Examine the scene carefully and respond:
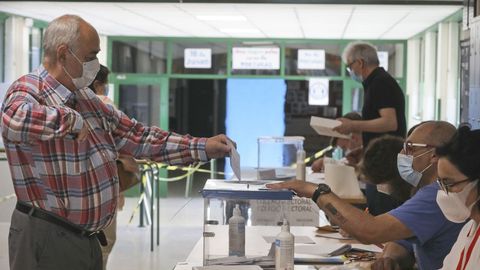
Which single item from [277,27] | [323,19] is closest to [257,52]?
[277,27]

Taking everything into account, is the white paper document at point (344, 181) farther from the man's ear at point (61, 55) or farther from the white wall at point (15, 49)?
the white wall at point (15, 49)

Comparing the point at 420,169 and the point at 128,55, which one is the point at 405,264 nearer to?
the point at 420,169

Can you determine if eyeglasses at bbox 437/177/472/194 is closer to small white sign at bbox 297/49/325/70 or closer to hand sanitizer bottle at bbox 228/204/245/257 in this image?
hand sanitizer bottle at bbox 228/204/245/257

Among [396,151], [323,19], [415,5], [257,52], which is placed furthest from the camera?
[257,52]

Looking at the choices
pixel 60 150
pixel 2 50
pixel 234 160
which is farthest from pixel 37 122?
pixel 2 50

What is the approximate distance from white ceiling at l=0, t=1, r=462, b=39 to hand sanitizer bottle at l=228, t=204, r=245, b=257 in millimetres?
5656

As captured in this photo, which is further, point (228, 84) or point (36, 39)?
point (228, 84)

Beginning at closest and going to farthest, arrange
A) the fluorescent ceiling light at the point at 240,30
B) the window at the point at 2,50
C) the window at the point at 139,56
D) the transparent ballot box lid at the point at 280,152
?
the transparent ballot box lid at the point at 280,152 < the window at the point at 2,50 < the fluorescent ceiling light at the point at 240,30 < the window at the point at 139,56

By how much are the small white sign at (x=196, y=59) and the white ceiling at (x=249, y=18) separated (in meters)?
0.51

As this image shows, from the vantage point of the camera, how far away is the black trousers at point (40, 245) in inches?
104

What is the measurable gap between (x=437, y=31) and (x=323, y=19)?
1.82 metres

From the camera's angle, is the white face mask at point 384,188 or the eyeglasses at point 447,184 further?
the white face mask at point 384,188

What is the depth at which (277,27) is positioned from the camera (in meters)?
11.6

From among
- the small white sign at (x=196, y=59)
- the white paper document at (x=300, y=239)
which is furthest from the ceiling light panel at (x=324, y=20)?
the white paper document at (x=300, y=239)
